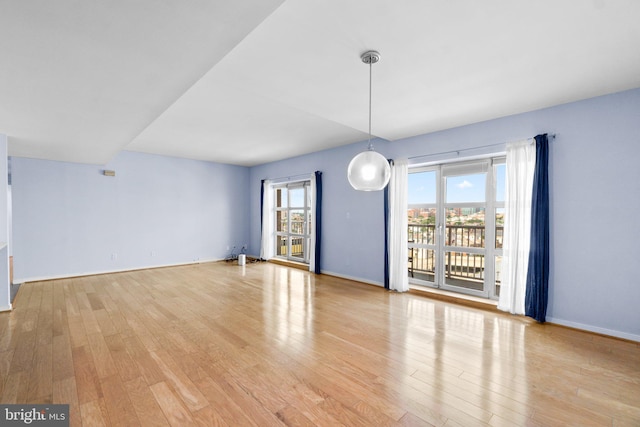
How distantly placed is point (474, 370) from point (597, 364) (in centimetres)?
119

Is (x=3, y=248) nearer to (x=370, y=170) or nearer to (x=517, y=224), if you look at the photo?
(x=370, y=170)

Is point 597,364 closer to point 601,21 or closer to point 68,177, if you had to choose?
point 601,21

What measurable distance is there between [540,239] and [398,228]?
1.99m

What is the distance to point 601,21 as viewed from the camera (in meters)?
1.93

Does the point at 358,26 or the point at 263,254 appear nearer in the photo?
the point at 358,26

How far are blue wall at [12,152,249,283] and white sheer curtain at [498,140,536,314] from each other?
6.89 metres

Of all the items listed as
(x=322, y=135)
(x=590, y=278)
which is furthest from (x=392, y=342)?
(x=322, y=135)

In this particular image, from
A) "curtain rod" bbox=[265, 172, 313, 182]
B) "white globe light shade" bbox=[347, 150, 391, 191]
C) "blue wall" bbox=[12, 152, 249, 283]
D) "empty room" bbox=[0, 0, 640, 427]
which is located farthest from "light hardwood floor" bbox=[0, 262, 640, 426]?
"curtain rod" bbox=[265, 172, 313, 182]

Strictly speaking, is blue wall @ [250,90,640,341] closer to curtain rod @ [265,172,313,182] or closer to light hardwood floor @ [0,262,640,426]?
light hardwood floor @ [0,262,640,426]

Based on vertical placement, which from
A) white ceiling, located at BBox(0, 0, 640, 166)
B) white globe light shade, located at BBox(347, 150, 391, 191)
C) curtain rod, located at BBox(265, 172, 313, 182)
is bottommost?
white globe light shade, located at BBox(347, 150, 391, 191)

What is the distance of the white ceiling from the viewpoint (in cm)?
167

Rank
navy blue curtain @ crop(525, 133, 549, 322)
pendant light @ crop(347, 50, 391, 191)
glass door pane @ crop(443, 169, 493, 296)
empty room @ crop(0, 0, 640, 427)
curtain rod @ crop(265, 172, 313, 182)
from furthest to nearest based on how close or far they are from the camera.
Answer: curtain rod @ crop(265, 172, 313, 182), glass door pane @ crop(443, 169, 493, 296), navy blue curtain @ crop(525, 133, 549, 322), pendant light @ crop(347, 50, 391, 191), empty room @ crop(0, 0, 640, 427)

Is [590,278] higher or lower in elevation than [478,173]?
lower

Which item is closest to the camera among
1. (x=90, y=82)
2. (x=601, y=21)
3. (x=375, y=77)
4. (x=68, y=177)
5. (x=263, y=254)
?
(x=601, y=21)
